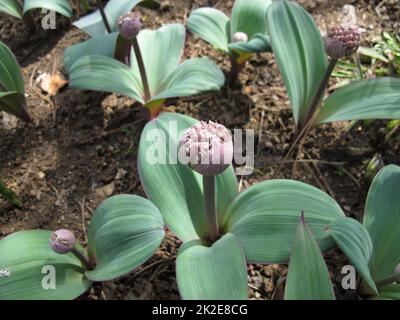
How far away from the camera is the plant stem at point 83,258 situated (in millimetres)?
1041

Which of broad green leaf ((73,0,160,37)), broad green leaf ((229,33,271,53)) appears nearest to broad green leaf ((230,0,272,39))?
broad green leaf ((229,33,271,53))

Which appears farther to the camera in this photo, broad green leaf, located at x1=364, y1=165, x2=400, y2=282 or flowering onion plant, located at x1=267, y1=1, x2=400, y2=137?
flowering onion plant, located at x1=267, y1=1, x2=400, y2=137

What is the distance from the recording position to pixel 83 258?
1.08m

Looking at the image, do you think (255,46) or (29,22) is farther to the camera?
(29,22)

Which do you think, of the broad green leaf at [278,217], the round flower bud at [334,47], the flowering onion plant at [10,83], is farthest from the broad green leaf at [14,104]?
the round flower bud at [334,47]

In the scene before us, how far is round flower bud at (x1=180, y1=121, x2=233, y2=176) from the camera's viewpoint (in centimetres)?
86

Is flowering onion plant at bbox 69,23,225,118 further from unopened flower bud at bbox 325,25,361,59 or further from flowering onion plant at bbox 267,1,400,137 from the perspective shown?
unopened flower bud at bbox 325,25,361,59

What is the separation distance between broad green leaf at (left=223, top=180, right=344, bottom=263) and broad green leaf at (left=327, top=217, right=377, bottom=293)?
0.04 meters

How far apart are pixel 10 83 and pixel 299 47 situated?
0.93 metres

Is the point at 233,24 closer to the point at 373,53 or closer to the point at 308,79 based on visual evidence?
the point at 308,79

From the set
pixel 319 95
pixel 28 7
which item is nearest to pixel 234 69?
pixel 319 95

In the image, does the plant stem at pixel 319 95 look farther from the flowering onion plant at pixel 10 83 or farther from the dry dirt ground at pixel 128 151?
the flowering onion plant at pixel 10 83
